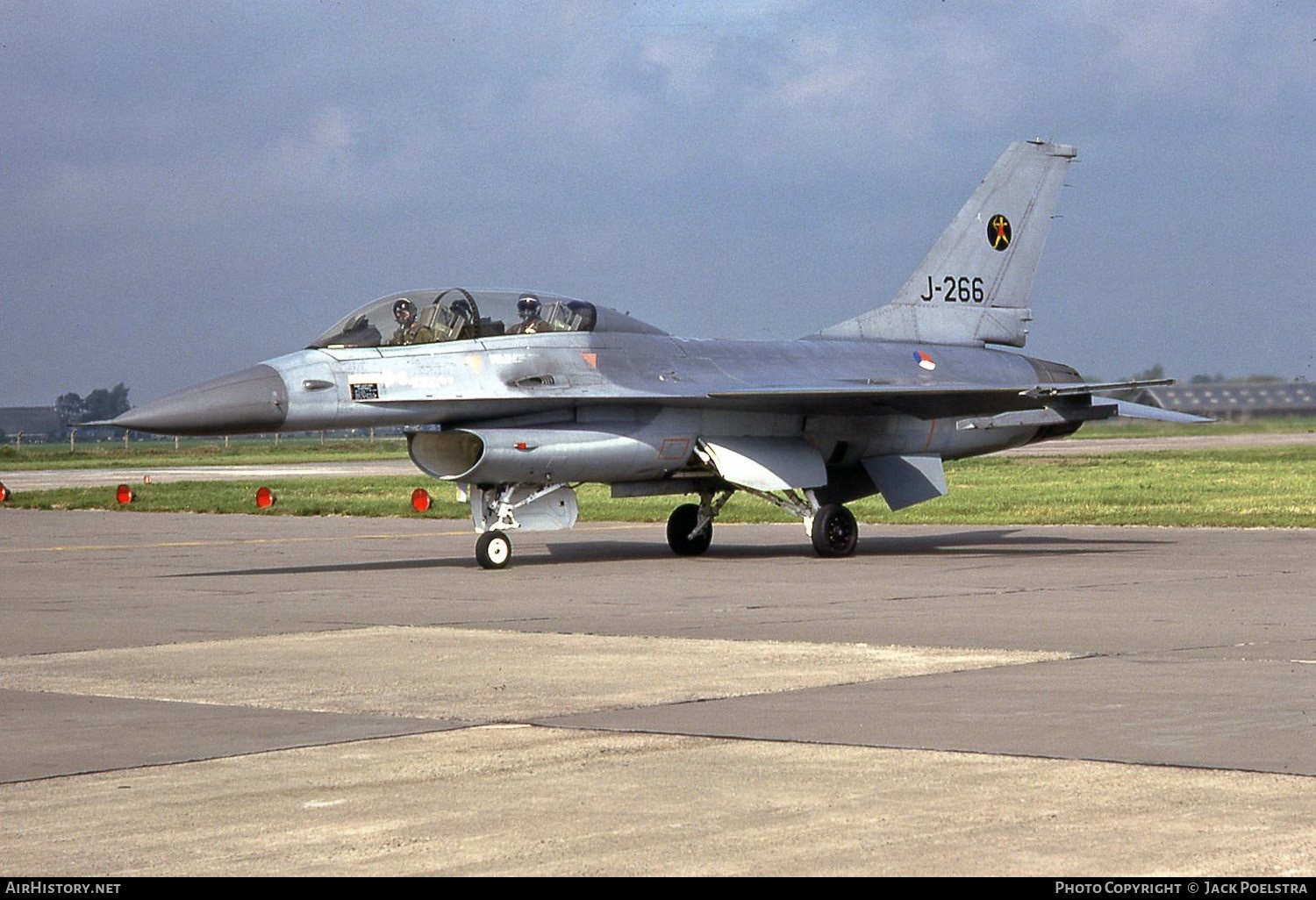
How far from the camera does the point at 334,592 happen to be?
16.6 metres

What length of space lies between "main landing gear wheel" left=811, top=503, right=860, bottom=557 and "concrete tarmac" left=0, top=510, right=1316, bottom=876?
271 centimetres

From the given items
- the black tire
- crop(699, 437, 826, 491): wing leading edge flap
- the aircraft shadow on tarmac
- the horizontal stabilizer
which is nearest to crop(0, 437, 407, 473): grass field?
the aircraft shadow on tarmac

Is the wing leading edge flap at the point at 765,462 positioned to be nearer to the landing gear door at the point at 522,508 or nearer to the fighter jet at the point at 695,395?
the fighter jet at the point at 695,395

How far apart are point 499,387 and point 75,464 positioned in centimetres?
4768

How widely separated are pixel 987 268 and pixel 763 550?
5.17 m

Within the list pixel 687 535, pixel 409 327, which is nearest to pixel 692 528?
pixel 687 535

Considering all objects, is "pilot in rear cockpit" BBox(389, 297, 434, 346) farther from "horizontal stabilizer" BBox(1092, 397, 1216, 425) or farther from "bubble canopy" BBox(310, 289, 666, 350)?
"horizontal stabilizer" BBox(1092, 397, 1216, 425)

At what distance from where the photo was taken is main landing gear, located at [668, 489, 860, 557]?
68.1 feet

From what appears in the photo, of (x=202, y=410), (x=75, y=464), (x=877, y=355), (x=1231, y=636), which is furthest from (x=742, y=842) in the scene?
(x=75, y=464)

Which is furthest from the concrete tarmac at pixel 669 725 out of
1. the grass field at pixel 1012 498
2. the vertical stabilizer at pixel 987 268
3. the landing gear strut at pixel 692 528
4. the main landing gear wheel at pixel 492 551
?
the grass field at pixel 1012 498

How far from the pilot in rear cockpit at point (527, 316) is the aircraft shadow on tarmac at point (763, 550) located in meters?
2.67

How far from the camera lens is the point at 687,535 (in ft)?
70.4

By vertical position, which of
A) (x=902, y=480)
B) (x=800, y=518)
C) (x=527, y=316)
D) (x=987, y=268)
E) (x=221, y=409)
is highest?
(x=987, y=268)

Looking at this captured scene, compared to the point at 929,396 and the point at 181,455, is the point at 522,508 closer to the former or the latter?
the point at 929,396
